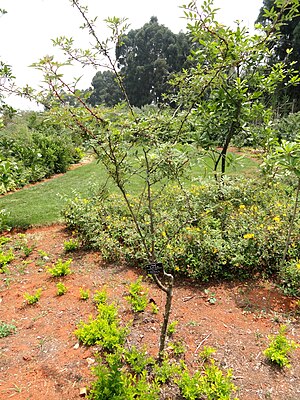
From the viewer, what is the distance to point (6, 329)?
100 inches

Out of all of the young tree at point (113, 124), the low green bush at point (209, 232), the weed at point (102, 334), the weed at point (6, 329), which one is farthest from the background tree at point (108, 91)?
the weed at point (6, 329)

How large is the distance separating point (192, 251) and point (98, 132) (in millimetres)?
2067

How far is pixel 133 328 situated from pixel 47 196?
5.35 metres

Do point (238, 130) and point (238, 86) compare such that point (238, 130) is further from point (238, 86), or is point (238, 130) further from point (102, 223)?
point (102, 223)

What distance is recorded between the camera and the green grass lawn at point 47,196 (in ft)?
17.5

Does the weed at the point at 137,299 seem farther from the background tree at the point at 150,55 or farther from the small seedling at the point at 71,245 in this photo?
the background tree at the point at 150,55

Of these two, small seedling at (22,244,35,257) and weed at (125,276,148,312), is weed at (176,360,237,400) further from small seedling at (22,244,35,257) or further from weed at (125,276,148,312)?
small seedling at (22,244,35,257)

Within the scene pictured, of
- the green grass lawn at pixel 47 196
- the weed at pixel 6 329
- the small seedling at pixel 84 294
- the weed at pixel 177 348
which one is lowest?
the weed at pixel 177 348

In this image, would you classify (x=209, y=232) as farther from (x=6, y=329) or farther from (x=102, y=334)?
(x=6, y=329)

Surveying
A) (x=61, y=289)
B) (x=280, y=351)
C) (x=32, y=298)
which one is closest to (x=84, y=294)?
(x=61, y=289)

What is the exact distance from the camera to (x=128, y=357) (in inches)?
81.0

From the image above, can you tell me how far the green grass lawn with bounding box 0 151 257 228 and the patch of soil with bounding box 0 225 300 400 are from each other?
1.59 m

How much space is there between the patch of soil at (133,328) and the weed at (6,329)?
2.1 inches

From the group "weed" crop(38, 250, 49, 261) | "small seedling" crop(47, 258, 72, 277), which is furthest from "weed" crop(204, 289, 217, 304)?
"weed" crop(38, 250, 49, 261)
